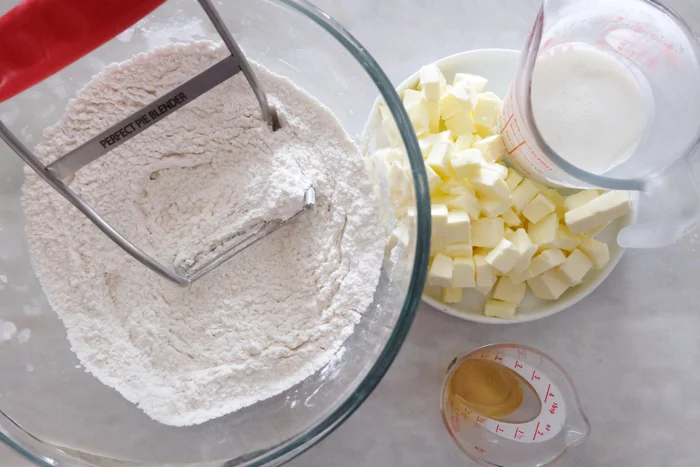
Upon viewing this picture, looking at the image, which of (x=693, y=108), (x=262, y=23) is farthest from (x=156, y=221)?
(x=693, y=108)

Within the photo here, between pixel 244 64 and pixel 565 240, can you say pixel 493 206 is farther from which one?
pixel 244 64

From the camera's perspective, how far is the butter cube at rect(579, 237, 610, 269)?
0.85 metres

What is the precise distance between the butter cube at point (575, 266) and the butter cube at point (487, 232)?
11 cm

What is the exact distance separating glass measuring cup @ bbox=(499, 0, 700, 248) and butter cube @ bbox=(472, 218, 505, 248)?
0.31ft

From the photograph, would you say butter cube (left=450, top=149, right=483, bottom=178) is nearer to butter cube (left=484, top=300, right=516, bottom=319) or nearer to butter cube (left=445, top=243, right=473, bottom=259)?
butter cube (left=445, top=243, right=473, bottom=259)

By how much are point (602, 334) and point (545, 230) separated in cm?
24

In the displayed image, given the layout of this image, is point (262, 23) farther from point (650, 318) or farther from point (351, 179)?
point (650, 318)

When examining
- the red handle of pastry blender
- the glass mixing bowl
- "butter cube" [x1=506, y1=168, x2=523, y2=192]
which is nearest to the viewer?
the red handle of pastry blender

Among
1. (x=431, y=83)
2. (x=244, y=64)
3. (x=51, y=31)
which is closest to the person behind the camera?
(x=51, y=31)

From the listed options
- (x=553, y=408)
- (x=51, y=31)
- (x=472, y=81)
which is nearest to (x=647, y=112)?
(x=472, y=81)

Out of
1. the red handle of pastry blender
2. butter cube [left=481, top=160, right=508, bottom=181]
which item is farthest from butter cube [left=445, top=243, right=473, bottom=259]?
the red handle of pastry blender

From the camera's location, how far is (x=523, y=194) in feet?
2.78

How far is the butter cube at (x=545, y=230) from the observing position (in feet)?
2.75

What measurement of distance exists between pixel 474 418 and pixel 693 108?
0.55 meters
